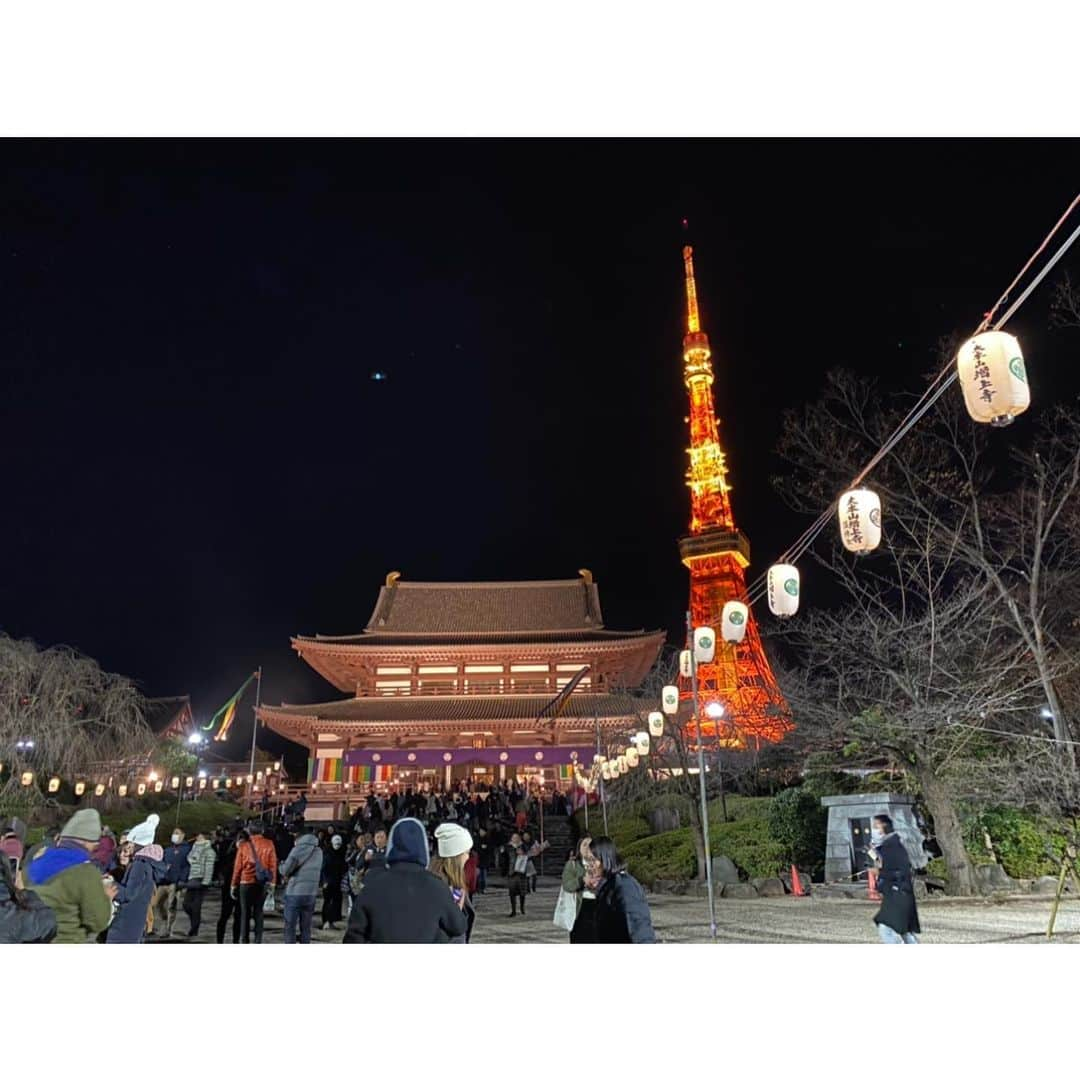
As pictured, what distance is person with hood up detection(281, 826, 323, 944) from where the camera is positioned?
24.8ft

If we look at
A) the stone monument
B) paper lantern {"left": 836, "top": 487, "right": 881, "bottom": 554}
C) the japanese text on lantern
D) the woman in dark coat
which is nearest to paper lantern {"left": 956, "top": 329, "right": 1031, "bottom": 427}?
the japanese text on lantern

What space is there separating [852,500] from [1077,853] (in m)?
5.07

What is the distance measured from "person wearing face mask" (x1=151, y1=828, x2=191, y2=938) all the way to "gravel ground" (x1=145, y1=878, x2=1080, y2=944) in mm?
313

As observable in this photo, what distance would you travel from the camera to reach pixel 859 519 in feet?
31.4

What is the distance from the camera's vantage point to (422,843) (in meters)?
3.64

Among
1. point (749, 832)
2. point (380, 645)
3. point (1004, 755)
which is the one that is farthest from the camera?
point (380, 645)

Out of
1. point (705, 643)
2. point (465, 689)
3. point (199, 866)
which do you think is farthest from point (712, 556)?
point (199, 866)

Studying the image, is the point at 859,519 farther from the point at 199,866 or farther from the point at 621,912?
the point at 199,866

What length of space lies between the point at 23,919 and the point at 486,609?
30487 mm

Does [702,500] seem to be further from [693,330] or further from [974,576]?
[974,576]

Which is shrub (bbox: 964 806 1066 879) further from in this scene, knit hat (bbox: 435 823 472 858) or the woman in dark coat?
knit hat (bbox: 435 823 472 858)

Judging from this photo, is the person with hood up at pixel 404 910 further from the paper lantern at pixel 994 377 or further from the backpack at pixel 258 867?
the paper lantern at pixel 994 377

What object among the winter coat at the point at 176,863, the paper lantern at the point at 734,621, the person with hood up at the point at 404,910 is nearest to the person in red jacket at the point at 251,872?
the winter coat at the point at 176,863

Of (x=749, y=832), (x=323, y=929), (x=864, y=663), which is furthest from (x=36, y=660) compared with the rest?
(x=864, y=663)
